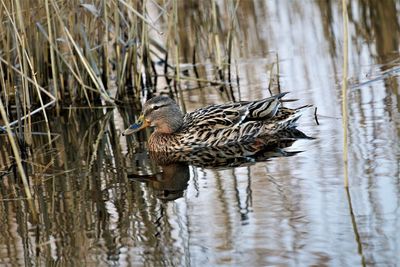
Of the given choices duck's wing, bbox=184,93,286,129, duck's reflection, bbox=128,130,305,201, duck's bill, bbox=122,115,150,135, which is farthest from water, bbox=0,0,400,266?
duck's wing, bbox=184,93,286,129

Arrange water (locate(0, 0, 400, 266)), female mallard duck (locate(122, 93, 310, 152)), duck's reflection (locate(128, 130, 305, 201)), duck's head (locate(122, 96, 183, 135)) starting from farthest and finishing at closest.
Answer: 1. duck's head (locate(122, 96, 183, 135))
2. female mallard duck (locate(122, 93, 310, 152))
3. duck's reflection (locate(128, 130, 305, 201))
4. water (locate(0, 0, 400, 266))

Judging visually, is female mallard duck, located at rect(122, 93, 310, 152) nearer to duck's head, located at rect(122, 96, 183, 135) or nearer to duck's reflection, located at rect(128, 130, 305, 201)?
duck's head, located at rect(122, 96, 183, 135)

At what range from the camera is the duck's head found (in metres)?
8.53

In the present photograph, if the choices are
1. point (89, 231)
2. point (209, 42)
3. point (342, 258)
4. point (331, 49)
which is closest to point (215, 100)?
point (209, 42)

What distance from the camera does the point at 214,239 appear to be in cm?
546

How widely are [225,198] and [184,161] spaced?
1.63 metres

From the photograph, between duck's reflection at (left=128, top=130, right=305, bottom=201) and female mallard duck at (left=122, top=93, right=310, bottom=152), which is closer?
duck's reflection at (left=128, top=130, right=305, bottom=201)

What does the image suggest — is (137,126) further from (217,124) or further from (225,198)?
(225,198)

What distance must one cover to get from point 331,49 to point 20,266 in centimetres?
689

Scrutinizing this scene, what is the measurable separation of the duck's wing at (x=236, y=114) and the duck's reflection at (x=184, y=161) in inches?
9.4

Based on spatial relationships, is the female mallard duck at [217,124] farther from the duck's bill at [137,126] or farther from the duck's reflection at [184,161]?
the duck's reflection at [184,161]

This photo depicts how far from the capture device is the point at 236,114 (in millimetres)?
8578

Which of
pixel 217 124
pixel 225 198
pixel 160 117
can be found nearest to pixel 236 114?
pixel 217 124

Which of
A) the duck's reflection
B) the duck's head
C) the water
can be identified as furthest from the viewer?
the duck's head
